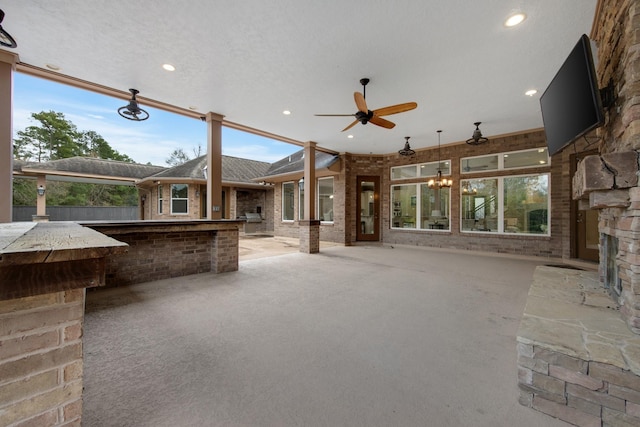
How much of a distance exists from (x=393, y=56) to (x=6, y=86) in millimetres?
5424

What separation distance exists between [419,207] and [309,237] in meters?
4.36

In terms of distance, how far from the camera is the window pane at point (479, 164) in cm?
754

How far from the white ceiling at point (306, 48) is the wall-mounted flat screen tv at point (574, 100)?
1.03 metres

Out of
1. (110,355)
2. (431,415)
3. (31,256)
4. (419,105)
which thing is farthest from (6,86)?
(419,105)

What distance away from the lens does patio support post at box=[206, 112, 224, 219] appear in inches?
213

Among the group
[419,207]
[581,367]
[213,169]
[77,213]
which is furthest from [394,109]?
[77,213]

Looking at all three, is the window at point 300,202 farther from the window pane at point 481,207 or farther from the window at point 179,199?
the window pane at point 481,207

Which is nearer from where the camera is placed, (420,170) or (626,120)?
(626,120)

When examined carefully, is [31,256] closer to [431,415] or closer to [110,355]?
[110,355]

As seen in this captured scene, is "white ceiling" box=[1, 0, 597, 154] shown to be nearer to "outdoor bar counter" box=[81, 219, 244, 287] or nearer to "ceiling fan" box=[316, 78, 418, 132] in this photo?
"ceiling fan" box=[316, 78, 418, 132]

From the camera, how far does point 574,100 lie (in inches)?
89.6

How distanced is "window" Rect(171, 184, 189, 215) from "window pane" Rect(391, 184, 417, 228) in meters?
9.41

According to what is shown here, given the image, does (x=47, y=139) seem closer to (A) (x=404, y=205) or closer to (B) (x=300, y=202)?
(B) (x=300, y=202)

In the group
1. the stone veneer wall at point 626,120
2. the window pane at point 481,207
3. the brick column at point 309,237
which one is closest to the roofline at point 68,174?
the brick column at point 309,237
